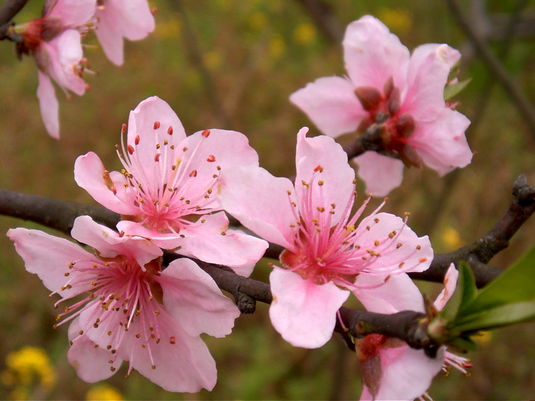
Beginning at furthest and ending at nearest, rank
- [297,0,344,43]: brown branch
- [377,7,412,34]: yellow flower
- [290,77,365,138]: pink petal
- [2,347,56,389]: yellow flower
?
[377,7,412,34]: yellow flower, [297,0,344,43]: brown branch, [2,347,56,389]: yellow flower, [290,77,365,138]: pink petal

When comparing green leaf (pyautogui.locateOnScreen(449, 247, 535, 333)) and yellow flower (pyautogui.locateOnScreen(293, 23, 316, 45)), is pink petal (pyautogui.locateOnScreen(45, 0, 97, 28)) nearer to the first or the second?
green leaf (pyautogui.locateOnScreen(449, 247, 535, 333))

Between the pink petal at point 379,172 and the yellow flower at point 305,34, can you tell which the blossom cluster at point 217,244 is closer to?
the pink petal at point 379,172

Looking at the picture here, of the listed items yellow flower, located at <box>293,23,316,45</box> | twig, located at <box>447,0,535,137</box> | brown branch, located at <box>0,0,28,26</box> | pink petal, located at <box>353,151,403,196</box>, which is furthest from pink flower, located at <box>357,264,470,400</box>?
yellow flower, located at <box>293,23,316,45</box>

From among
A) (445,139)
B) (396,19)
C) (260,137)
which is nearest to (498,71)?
(445,139)

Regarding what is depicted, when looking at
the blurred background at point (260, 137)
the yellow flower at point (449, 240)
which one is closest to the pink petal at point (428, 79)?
the blurred background at point (260, 137)

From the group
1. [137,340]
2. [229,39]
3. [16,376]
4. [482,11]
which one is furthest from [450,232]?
[229,39]

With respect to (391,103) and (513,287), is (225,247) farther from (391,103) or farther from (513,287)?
(391,103)
